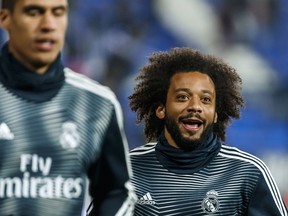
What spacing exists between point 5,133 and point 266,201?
186cm

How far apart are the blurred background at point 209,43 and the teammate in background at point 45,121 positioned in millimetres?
8062

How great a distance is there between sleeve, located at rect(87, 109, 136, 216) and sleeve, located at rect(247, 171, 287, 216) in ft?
4.21

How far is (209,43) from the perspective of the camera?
504 inches

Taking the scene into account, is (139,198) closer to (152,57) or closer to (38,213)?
(152,57)

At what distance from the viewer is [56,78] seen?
A: 11.7 feet

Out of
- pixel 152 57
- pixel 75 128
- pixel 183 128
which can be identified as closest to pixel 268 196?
pixel 183 128

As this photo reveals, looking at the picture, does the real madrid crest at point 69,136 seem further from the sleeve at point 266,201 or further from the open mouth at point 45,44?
the sleeve at point 266,201

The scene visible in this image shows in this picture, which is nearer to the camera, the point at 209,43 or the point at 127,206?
the point at 127,206

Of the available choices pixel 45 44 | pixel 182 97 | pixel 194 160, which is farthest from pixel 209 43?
pixel 45 44

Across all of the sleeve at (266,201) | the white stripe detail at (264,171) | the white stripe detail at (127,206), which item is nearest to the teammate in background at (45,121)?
the white stripe detail at (127,206)

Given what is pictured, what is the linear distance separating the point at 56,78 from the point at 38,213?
1.63 feet

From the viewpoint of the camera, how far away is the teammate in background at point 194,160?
4938 millimetres

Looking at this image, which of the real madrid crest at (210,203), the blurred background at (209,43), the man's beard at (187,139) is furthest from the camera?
the blurred background at (209,43)

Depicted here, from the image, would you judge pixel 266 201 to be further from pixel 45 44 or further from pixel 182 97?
pixel 45 44
